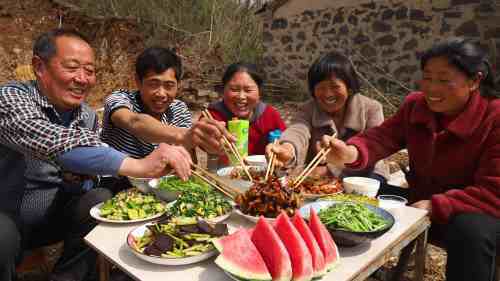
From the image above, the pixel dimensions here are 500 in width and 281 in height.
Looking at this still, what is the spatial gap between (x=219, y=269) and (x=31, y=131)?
1.38 m

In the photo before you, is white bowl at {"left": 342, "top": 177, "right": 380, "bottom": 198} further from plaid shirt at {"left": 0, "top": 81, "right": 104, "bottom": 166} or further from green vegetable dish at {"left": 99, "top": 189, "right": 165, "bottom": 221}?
plaid shirt at {"left": 0, "top": 81, "right": 104, "bottom": 166}

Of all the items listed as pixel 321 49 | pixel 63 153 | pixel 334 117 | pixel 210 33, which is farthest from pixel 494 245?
pixel 210 33

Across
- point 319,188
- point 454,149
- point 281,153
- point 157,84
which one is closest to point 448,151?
point 454,149

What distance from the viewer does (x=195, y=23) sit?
16.0 meters

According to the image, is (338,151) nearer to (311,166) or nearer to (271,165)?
(311,166)

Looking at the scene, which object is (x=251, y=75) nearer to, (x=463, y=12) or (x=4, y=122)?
(x=4, y=122)

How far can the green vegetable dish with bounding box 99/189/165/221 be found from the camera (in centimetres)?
195

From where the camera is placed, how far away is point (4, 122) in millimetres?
2146

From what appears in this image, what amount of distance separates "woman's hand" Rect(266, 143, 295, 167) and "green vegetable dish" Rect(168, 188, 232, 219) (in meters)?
0.64

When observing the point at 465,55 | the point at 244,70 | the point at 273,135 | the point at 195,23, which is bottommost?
the point at 273,135

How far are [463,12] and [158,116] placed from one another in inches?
286

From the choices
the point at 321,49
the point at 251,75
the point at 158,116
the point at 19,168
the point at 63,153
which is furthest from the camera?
the point at 321,49

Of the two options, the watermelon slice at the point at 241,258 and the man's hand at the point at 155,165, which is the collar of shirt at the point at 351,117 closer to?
the man's hand at the point at 155,165

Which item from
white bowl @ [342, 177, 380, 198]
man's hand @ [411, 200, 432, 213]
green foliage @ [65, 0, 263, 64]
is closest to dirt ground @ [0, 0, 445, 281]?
green foliage @ [65, 0, 263, 64]
